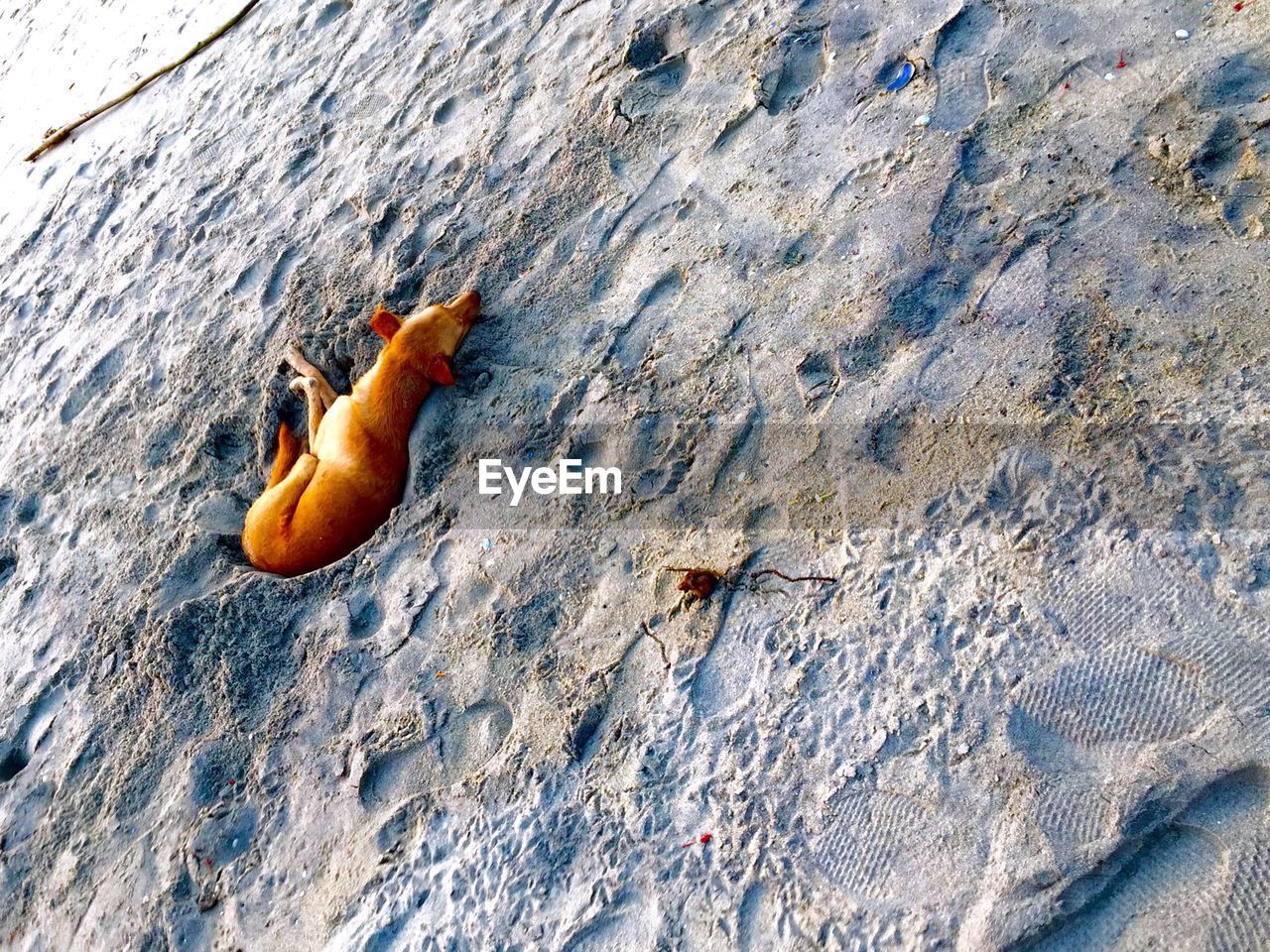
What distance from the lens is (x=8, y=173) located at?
688 cm

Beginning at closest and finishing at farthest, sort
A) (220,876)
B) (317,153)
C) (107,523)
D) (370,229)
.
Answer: (220,876)
(107,523)
(370,229)
(317,153)

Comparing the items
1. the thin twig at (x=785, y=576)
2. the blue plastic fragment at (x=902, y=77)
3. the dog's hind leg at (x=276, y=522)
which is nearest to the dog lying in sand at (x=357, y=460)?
the dog's hind leg at (x=276, y=522)

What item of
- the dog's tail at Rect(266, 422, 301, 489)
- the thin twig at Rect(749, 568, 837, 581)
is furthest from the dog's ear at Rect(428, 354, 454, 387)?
the thin twig at Rect(749, 568, 837, 581)

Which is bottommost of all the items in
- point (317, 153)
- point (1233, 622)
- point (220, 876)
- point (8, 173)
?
point (1233, 622)

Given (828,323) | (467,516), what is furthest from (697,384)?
(467,516)

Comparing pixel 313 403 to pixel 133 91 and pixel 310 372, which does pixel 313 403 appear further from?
pixel 133 91

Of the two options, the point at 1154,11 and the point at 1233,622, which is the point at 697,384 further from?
the point at 1154,11

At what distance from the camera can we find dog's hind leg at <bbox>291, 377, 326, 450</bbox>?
397cm

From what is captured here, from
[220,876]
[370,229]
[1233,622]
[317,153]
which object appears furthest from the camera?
[317,153]

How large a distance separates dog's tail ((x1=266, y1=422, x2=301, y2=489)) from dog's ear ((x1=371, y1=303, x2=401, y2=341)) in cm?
67

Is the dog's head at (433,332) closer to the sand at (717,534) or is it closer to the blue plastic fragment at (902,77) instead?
the sand at (717,534)

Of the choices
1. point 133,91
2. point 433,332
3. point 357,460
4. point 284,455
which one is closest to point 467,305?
point 433,332

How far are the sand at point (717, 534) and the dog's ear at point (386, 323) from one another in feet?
1.07

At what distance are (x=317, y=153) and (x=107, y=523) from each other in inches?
97.7
